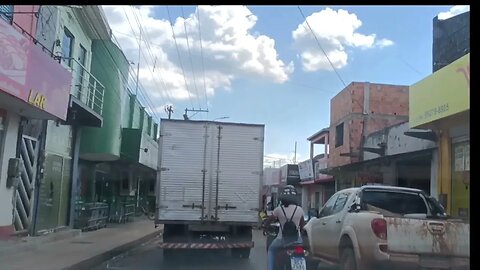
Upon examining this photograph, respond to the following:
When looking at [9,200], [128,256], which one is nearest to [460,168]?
[128,256]

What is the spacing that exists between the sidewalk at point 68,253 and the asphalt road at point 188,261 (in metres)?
0.29

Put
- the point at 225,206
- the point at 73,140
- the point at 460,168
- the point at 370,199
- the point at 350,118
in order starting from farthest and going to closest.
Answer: the point at 350,118 → the point at 73,140 → the point at 460,168 → the point at 225,206 → the point at 370,199

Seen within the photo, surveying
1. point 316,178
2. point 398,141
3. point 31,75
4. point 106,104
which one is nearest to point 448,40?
point 398,141

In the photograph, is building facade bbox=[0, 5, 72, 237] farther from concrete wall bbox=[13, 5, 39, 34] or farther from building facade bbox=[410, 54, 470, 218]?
building facade bbox=[410, 54, 470, 218]

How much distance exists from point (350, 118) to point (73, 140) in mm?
13391

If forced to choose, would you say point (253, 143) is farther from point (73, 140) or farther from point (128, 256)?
point (73, 140)

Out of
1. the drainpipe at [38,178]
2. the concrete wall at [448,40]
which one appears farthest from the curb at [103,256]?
the concrete wall at [448,40]

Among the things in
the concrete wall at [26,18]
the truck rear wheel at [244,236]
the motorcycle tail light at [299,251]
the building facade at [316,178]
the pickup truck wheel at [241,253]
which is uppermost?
the concrete wall at [26,18]

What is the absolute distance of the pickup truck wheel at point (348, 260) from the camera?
875cm

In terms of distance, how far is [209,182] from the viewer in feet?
43.9

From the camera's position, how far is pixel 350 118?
27.1 m

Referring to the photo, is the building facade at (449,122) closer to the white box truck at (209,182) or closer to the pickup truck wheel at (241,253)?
the white box truck at (209,182)

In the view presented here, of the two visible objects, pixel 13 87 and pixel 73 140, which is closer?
pixel 13 87

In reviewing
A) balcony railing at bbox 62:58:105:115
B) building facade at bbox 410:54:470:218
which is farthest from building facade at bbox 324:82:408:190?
balcony railing at bbox 62:58:105:115
